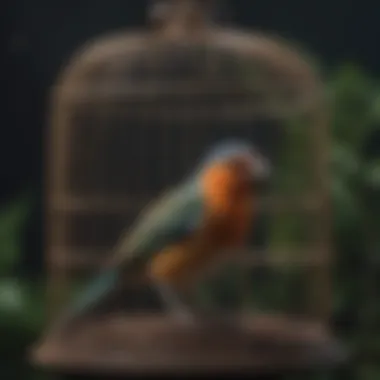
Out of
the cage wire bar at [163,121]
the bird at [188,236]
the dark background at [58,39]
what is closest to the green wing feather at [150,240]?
the bird at [188,236]

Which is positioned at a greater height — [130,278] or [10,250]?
[10,250]

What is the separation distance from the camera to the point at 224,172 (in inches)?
81.4

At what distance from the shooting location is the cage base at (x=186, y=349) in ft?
6.18

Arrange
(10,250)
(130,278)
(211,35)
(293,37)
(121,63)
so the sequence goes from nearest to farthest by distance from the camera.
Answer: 1. (130,278)
2. (211,35)
3. (121,63)
4. (10,250)
5. (293,37)

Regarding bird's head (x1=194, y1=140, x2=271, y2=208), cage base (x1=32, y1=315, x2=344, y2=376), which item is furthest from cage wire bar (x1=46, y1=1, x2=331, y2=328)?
cage base (x1=32, y1=315, x2=344, y2=376)

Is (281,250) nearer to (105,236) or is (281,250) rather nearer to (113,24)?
(105,236)

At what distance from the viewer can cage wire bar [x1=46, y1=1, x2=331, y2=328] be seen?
7.48 ft

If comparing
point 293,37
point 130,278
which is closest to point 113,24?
point 293,37

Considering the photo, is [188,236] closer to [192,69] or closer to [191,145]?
[192,69]

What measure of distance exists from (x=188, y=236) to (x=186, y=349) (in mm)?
215

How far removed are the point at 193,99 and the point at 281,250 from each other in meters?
0.32

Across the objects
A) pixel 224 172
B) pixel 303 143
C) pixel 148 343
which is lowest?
pixel 148 343

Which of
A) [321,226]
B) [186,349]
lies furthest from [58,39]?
[186,349]

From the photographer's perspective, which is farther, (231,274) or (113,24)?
(113,24)
